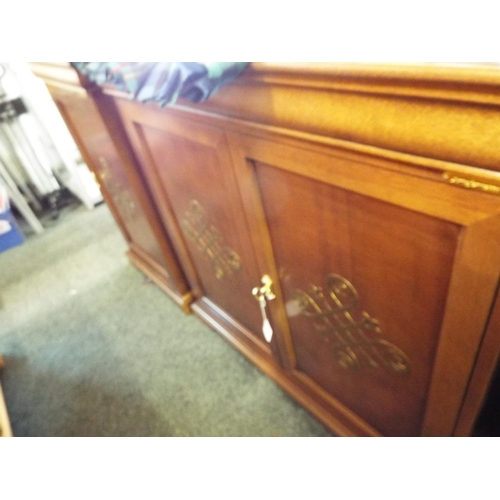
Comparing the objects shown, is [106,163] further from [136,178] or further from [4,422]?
[4,422]

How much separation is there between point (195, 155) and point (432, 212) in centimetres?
52

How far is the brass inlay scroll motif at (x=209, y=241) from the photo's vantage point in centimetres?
97

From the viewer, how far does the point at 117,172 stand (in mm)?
1255

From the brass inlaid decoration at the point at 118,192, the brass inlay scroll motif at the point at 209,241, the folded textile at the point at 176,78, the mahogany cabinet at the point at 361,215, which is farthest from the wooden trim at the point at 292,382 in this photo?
the folded textile at the point at 176,78

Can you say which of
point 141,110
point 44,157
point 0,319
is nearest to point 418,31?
point 141,110

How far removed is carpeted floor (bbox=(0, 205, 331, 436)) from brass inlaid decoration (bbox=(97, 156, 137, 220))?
1.39 ft

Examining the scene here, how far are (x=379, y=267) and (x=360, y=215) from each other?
86 mm

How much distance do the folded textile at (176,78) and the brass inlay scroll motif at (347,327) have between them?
1.18 ft

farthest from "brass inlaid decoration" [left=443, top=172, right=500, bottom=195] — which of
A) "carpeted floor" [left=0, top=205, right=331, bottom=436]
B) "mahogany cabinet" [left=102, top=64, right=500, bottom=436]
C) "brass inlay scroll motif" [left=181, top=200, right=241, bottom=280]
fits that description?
"carpeted floor" [left=0, top=205, right=331, bottom=436]

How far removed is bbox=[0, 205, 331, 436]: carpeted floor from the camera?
1.21 meters
